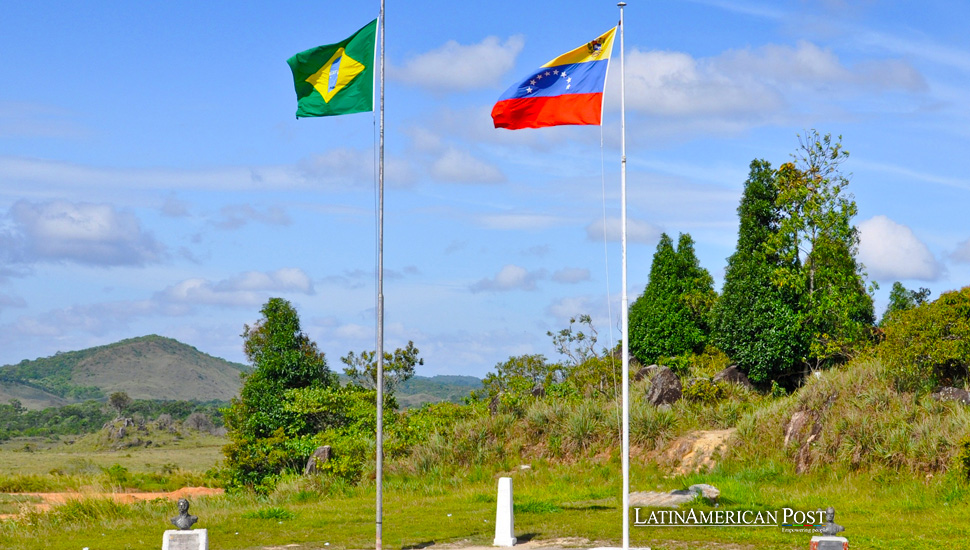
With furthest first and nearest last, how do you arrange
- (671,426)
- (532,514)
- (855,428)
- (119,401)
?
1. (119,401)
2. (671,426)
3. (855,428)
4. (532,514)

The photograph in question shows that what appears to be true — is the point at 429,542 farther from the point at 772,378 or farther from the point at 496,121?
the point at 772,378

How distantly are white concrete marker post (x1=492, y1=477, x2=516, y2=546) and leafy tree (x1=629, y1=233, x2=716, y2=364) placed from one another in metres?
23.5

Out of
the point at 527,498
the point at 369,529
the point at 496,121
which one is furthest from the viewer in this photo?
the point at 527,498

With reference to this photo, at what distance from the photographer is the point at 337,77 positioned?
15.5 m

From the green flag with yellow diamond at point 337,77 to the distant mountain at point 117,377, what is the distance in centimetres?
16178

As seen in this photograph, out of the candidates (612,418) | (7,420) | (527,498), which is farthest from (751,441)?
(7,420)

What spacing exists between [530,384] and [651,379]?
16.2ft

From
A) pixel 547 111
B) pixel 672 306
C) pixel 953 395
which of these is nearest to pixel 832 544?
pixel 547 111

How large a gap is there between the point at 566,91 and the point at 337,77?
3.92m

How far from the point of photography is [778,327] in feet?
107

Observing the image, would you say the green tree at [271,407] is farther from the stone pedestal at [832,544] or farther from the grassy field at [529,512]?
the stone pedestal at [832,544]

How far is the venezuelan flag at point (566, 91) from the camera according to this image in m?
15.0

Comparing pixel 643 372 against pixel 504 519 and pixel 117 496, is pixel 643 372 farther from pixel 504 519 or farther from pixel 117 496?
pixel 504 519

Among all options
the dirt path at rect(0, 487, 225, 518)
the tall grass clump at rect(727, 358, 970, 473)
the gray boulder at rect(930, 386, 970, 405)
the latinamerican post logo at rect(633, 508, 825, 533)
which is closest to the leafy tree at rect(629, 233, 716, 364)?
the tall grass clump at rect(727, 358, 970, 473)
